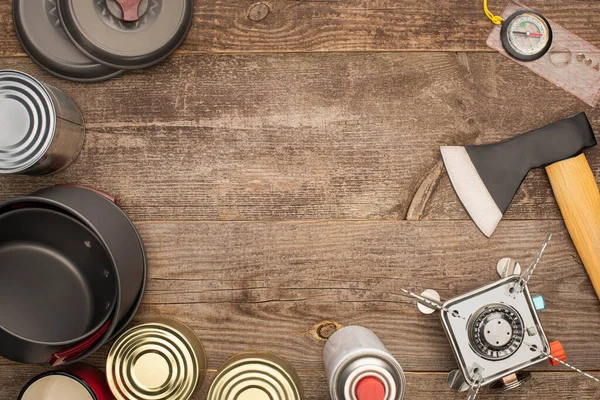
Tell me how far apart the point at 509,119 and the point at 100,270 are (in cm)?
93

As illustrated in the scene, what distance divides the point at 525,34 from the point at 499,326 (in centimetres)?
63

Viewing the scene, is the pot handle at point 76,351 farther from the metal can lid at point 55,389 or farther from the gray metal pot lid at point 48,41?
the gray metal pot lid at point 48,41

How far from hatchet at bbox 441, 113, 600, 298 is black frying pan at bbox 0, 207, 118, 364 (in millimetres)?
756

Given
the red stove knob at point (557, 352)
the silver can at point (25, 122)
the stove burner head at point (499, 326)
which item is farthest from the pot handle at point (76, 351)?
the red stove knob at point (557, 352)

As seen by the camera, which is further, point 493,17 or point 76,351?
point 493,17

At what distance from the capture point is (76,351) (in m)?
1.08

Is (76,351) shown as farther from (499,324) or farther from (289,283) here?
(499,324)

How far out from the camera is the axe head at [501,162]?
117 centimetres

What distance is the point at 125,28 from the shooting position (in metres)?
1.15

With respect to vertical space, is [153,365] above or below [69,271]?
below

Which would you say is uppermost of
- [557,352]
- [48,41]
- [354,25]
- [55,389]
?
[354,25]

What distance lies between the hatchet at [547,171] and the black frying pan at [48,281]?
0.76 m

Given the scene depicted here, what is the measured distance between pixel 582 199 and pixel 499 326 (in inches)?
12.8

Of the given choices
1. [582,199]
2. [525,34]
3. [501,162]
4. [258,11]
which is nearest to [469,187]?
[501,162]
